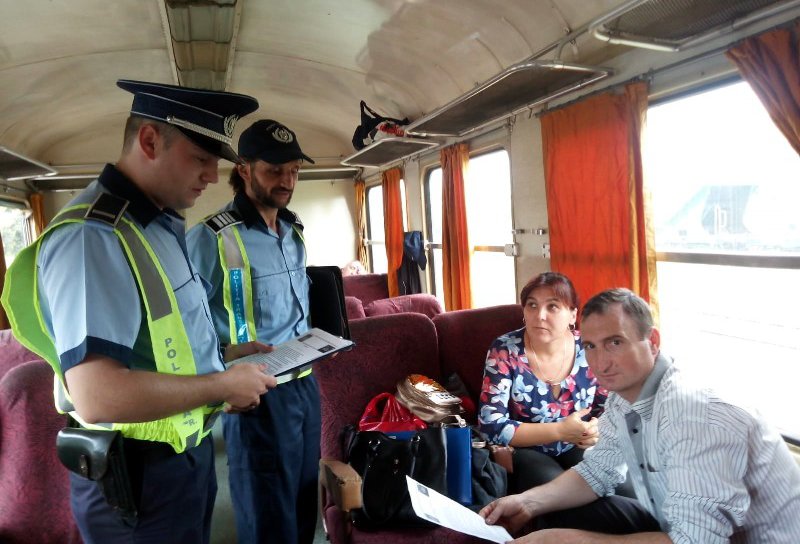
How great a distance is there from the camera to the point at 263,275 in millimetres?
2211

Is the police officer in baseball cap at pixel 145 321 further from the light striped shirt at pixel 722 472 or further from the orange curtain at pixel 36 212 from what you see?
the orange curtain at pixel 36 212

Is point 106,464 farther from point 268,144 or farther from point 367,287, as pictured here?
point 367,287

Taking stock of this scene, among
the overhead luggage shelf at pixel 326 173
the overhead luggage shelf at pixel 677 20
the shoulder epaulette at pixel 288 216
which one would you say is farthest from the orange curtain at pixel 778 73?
the overhead luggage shelf at pixel 326 173

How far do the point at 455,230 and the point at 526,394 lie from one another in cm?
310

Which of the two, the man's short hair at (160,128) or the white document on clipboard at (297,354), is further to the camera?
the white document on clipboard at (297,354)

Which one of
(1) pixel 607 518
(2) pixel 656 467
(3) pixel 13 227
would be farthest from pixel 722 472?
(3) pixel 13 227

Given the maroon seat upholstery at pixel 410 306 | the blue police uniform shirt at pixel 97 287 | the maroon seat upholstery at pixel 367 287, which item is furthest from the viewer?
the maroon seat upholstery at pixel 367 287

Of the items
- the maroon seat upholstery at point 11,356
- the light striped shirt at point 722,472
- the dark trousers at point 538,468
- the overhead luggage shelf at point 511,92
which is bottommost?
the dark trousers at point 538,468

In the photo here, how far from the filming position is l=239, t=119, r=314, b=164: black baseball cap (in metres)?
2.20

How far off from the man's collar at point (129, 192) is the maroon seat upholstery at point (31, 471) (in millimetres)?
1425

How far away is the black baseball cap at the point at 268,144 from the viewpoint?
7.23 ft

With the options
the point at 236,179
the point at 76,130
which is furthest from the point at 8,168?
the point at 236,179

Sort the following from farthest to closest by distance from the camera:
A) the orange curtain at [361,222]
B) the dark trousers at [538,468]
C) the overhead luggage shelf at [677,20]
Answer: the orange curtain at [361,222]
the dark trousers at [538,468]
the overhead luggage shelf at [677,20]

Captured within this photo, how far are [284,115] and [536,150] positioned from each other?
5588 millimetres
